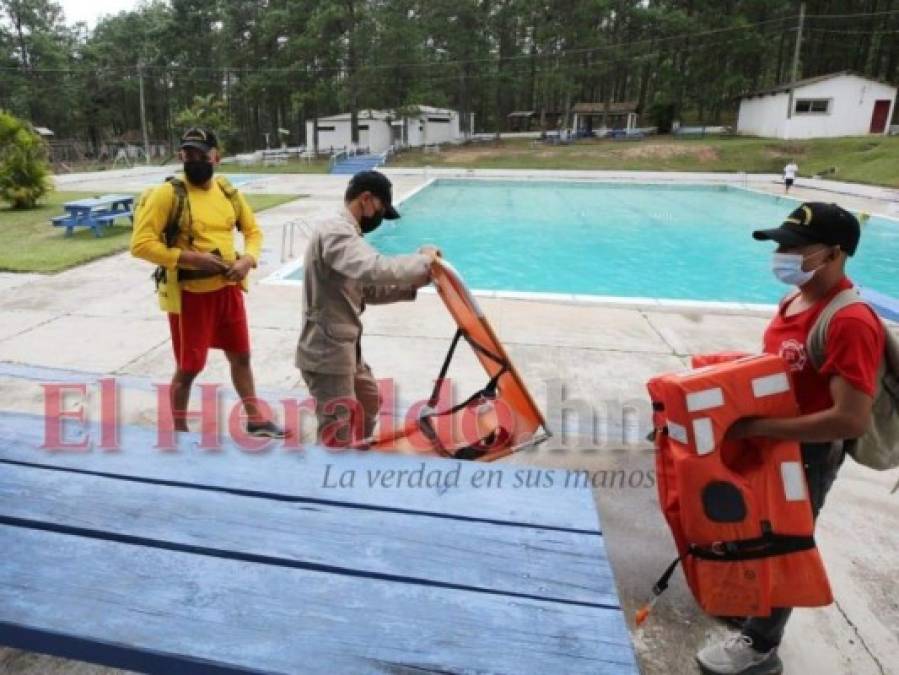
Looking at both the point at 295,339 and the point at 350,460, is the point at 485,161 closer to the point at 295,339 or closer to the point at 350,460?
the point at 295,339

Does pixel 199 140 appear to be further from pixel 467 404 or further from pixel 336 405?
pixel 467 404

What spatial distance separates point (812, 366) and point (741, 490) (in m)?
0.45

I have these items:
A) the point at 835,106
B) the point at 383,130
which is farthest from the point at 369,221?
the point at 835,106

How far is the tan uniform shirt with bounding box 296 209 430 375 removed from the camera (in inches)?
89.0

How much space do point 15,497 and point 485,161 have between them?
33408mm

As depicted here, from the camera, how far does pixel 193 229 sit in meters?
3.30

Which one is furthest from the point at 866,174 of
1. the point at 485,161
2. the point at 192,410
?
the point at 192,410

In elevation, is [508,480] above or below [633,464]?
above

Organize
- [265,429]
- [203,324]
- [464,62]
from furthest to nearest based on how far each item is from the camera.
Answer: [464,62] < [265,429] < [203,324]

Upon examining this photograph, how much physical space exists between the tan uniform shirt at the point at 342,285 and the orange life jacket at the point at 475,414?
0.18 m

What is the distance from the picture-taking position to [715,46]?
42.4 m

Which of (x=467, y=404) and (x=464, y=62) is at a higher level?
(x=464, y=62)

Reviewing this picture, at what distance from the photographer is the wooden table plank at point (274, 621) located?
119 centimetres

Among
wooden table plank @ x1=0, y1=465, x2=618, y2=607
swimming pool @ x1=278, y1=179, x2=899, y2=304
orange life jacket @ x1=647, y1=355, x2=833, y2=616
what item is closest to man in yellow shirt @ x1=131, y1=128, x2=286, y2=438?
wooden table plank @ x1=0, y1=465, x2=618, y2=607
